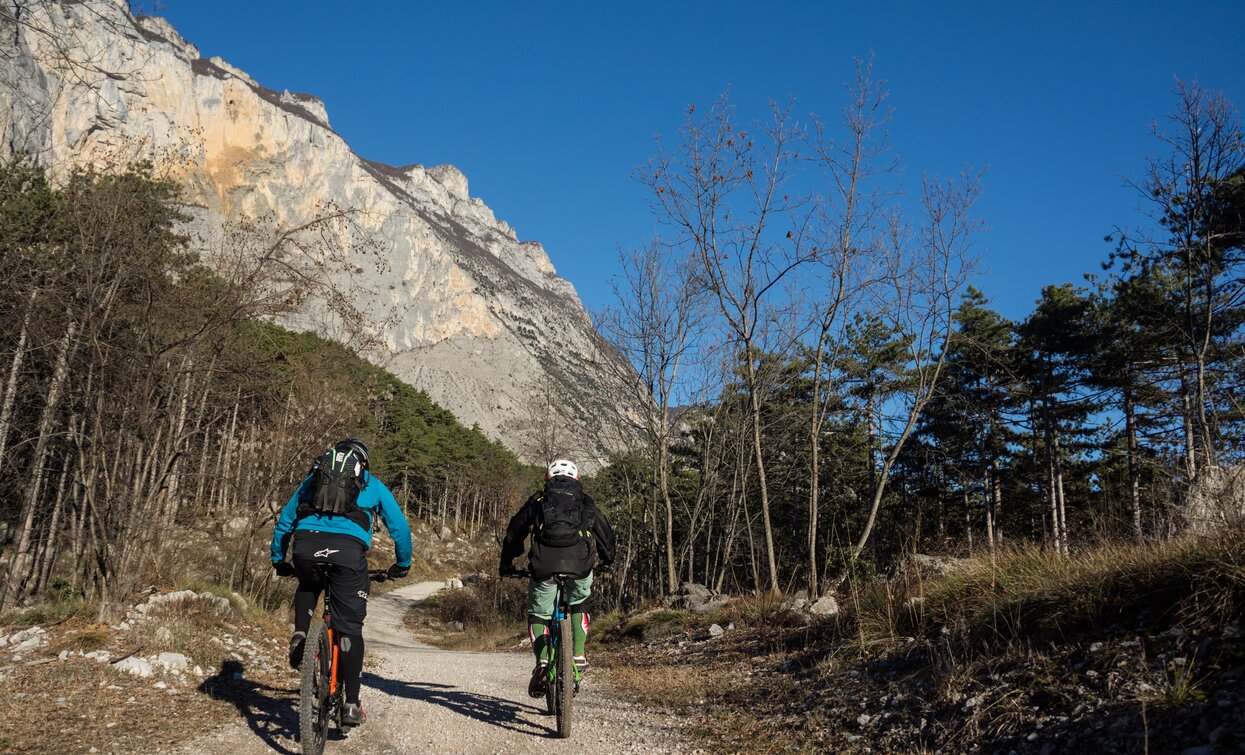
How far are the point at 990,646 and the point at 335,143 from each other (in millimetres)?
113453

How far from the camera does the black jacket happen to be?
516 centimetres

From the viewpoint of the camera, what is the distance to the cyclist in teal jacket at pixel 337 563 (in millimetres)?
4309

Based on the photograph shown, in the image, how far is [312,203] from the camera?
59.6m

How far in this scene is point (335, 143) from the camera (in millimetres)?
103562

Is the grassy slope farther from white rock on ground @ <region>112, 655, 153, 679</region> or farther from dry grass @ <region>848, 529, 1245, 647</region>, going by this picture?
white rock on ground @ <region>112, 655, 153, 679</region>

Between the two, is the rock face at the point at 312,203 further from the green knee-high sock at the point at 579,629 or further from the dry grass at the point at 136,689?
the green knee-high sock at the point at 579,629

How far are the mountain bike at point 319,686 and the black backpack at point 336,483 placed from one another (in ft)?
1.16

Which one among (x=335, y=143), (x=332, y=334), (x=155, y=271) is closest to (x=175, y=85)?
(x=335, y=143)

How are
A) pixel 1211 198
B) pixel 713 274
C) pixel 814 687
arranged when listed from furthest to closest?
1. pixel 1211 198
2. pixel 713 274
3. pixel 814 687

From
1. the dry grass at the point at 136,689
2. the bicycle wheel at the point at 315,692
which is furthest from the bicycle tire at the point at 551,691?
the dry grass at the point at 136,689

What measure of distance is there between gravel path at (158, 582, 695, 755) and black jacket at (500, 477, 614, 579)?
1105 mm

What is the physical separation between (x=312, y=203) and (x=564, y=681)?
62.2 m

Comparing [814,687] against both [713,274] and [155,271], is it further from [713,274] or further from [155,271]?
[155,271]

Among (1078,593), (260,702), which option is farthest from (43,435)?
(1078,593)
